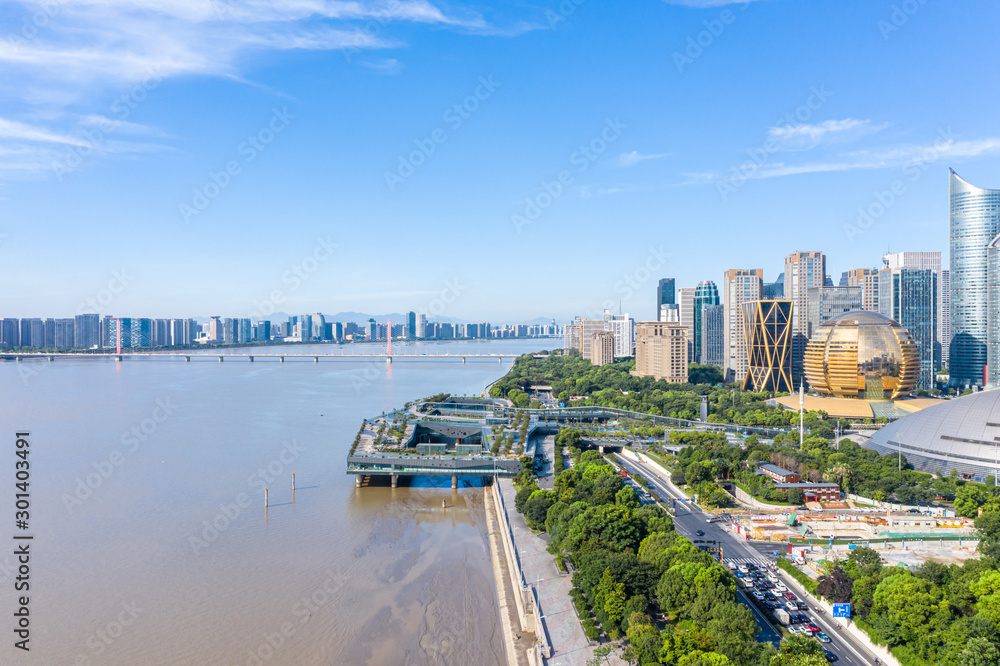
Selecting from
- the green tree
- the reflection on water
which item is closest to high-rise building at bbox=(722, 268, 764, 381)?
the reflection on water

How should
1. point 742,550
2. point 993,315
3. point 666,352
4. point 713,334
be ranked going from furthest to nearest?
1. point 713,334
2. point 666,352
3. point 993,315
4. point 742,550

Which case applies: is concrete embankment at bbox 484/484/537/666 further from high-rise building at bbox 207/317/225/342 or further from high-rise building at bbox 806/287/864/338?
high-rise building at bbox 207/317/225/342

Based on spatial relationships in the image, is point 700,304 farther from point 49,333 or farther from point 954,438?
point 49,333

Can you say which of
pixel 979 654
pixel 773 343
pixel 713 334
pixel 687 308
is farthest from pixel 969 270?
pixel 979 654

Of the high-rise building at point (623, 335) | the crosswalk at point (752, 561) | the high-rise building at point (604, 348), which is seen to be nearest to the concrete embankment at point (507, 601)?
the crosswalk at point (752, 561)

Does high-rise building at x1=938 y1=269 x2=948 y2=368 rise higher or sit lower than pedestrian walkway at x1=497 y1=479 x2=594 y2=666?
higher

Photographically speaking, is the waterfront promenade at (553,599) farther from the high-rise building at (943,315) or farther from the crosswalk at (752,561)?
the high-rise building at (943,315)
